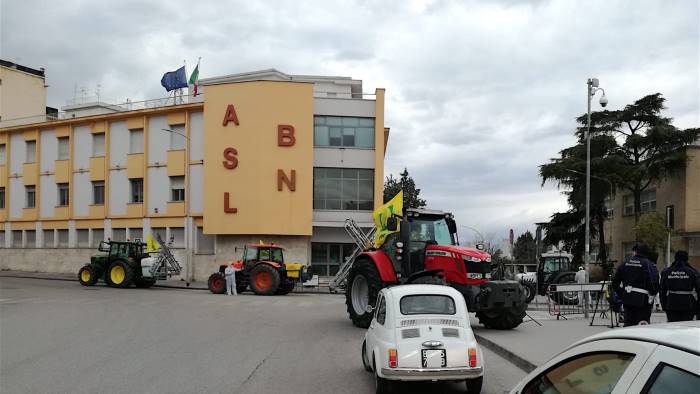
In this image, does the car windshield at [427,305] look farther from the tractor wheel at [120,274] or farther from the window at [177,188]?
the window at [177,188]

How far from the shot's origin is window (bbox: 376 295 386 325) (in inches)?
344

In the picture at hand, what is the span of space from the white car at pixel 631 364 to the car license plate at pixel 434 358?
4392mm

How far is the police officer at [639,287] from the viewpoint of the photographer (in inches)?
405

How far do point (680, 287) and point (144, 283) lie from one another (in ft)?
95.8

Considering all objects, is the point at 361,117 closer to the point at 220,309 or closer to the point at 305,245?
the point at 305,245

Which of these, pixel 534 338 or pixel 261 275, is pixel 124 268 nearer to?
pixel 261 275

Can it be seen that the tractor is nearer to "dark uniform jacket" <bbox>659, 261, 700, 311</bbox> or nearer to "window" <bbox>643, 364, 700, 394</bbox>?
"dark uniform jacket" <bbox>659, 261, 700, 311</bbox>

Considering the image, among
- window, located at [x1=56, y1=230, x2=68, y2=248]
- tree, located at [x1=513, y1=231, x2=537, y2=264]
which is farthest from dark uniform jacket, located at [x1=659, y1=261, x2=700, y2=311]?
tree, located at [x1=513, y1=231, x2=537, y2=264]

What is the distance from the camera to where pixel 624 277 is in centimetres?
1059

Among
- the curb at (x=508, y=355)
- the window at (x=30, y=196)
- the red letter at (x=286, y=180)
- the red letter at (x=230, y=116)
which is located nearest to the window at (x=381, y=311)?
the curb at (x=508, y=355)

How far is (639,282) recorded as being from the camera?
10.3 m

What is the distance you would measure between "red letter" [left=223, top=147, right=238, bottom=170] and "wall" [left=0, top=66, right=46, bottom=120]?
1100 inches

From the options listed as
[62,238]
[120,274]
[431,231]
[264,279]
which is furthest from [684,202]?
[62,238]

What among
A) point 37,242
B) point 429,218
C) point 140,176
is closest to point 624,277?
point 429,218
